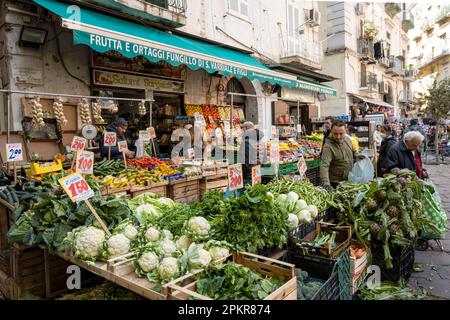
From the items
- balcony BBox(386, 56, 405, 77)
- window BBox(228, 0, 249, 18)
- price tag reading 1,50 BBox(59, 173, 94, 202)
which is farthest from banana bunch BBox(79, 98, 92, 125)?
balcony BBox(386, 56, 405, 77)

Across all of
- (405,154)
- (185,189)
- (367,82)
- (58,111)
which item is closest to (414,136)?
(405,154)

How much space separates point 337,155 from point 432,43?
43.6 metres

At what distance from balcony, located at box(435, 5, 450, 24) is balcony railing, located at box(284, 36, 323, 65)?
26.4m

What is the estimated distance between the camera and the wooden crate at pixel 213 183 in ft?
19.2

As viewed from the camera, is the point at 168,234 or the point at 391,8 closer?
the point at 168,234

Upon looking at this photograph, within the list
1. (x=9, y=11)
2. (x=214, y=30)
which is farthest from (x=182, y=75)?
(x=9, y=11)

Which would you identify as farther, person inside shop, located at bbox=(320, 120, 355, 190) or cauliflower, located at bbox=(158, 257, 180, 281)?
person inside shop, located at bbox=(320, 120, 355, 190)

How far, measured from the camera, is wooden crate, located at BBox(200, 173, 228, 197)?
5.87 meters

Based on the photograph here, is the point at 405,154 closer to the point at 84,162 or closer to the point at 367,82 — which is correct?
the point at 84,162

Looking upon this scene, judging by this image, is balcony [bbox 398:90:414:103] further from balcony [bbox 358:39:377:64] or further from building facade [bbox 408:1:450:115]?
balcony [bbox 358:39:377:64]

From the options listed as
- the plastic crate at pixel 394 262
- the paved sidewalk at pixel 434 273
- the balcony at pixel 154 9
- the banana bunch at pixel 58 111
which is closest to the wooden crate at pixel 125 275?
the plastic crate at pixel 394 262

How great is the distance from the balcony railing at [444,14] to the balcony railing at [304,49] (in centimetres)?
2639

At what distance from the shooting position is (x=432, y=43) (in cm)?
3838
